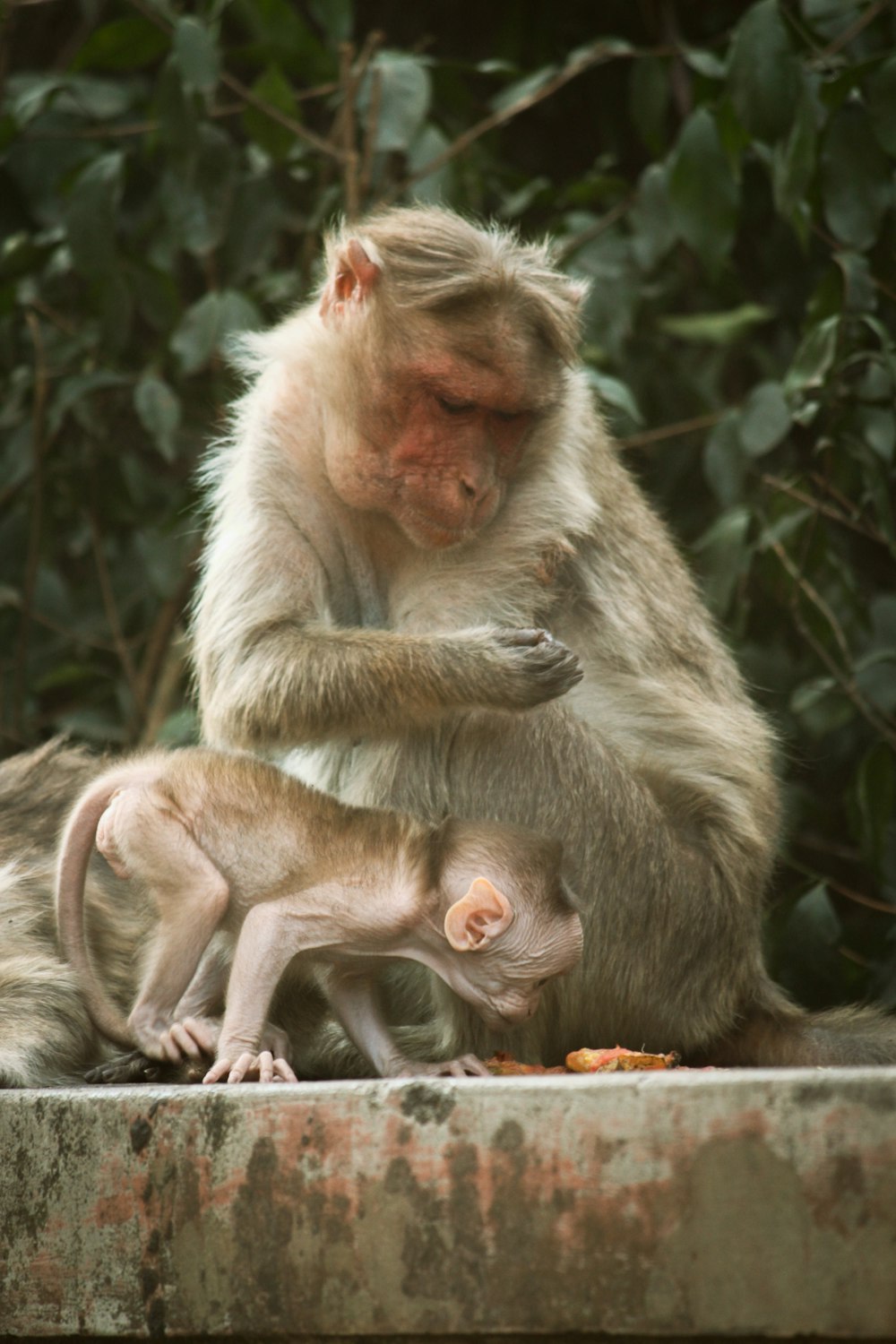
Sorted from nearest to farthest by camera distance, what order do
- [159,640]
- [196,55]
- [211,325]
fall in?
[196,55] → [211,325] → [159,640]

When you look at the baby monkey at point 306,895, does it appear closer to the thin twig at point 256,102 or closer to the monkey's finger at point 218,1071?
the monkey's finger at point 218,1071

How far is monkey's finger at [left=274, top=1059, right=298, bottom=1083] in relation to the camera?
3.03 meters

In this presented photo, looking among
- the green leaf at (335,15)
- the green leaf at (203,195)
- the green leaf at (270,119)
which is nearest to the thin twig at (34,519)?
the green leaf at (203,195)

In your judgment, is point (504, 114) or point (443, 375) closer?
point (443, 375)

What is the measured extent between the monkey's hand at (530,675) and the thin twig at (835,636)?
161cm

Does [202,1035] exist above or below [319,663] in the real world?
below

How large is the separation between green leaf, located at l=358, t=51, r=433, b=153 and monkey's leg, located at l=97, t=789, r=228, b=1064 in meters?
2.62

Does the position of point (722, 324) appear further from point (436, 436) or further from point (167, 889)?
point (167, 889)

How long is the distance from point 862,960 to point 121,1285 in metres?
3.25

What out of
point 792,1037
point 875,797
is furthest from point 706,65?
A: point 792,1037


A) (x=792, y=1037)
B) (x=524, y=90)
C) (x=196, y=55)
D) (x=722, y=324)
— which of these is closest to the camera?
(x=792, y=1037)

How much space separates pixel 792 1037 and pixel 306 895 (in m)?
1.29

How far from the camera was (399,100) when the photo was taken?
16.9 feet

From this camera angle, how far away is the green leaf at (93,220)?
5281 millimetres
